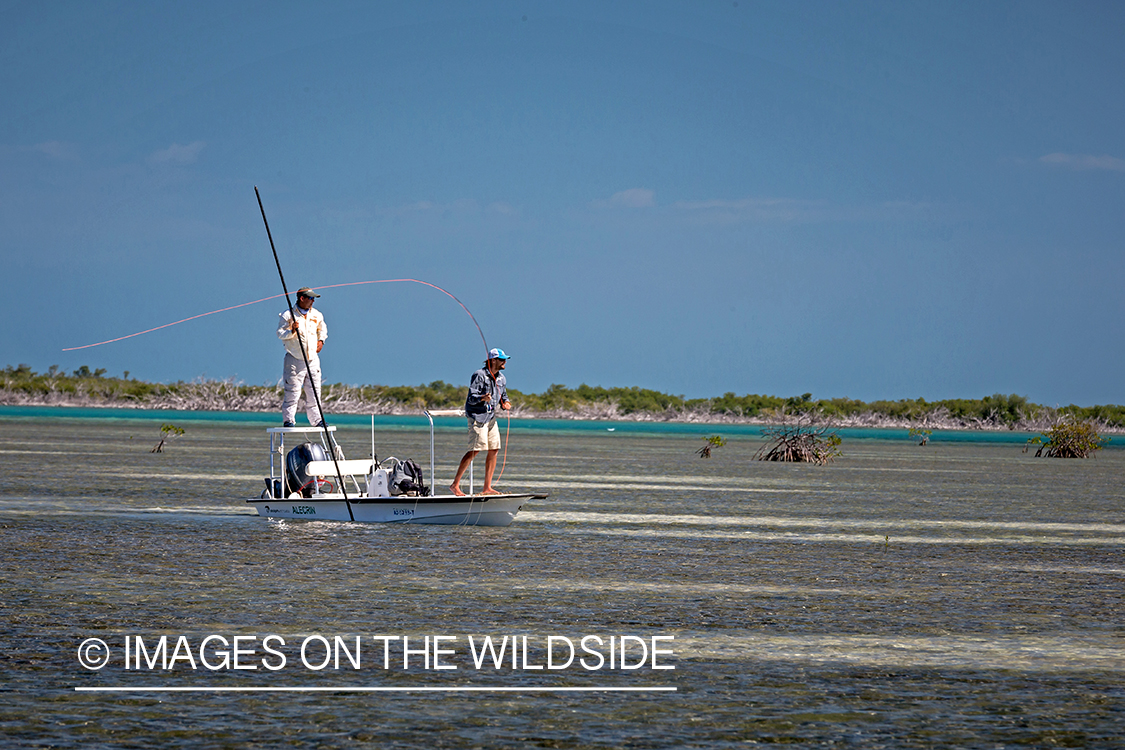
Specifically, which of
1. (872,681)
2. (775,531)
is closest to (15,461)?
(775,531)

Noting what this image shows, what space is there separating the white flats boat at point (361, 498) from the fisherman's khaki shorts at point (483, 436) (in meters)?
0.72

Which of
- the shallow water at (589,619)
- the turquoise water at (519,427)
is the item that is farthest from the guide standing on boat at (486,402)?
the turquoise water at (519,427)

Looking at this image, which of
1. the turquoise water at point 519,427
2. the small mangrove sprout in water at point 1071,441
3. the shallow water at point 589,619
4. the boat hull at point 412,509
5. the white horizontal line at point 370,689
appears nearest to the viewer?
the shallow water at point 589,619

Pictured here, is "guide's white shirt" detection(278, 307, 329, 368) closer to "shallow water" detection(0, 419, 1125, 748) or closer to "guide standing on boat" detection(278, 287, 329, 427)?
"guide standing on boat" detection(278, 287, 329, 427)

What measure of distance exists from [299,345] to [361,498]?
209cm

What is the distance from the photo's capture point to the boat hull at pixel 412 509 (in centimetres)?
1681

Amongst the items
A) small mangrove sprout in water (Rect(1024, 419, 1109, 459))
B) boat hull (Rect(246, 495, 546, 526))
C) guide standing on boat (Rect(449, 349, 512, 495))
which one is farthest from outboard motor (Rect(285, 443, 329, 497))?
small mangrove sprout in water (Rect(1024, 419, 1109, 459))

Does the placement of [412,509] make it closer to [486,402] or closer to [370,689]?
[486,402]

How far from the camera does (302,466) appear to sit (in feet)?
57.8

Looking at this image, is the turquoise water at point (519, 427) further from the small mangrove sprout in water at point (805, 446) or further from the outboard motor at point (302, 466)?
the outboard motor at point (302, 466)

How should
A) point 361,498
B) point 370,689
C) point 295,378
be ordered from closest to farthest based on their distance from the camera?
1. point 370,689
2. point 361,498
3. point 295,378

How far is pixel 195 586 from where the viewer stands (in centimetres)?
1150

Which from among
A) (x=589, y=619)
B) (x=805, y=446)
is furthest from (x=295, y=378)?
(x=805, y=446)

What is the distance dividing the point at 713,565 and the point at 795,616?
337cm
